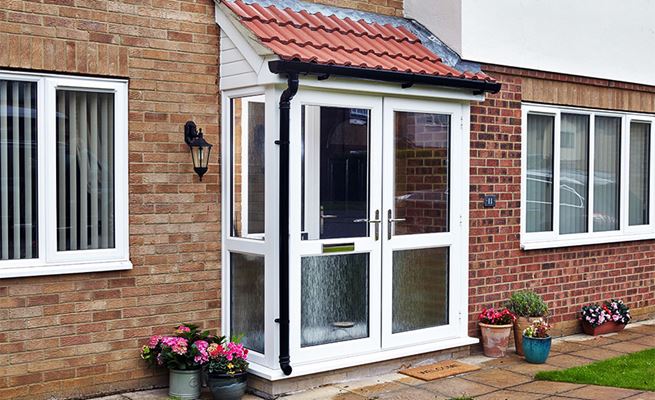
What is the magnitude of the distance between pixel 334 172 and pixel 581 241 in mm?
3799

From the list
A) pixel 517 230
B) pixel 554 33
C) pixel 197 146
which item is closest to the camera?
pixel 197 146

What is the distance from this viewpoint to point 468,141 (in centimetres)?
843

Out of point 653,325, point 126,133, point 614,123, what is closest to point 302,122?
point 126,133

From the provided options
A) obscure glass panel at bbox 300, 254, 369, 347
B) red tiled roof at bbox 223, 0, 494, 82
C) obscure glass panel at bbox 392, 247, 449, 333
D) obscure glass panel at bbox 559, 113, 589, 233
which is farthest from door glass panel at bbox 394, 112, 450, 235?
obscure glass panel at bbox 559, 113, 589, 233

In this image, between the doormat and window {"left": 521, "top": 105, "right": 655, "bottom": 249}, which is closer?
the doormat

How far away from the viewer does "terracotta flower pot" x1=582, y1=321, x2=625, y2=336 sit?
31.8 ft

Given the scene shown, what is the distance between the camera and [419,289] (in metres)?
8.08

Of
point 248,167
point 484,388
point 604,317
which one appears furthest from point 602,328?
point 248,167

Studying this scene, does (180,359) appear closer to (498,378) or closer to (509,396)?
(509,396)

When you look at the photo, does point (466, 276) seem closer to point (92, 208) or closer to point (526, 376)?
point (526, 376)

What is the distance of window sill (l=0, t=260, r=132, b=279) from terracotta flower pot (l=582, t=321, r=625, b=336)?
5.41 m

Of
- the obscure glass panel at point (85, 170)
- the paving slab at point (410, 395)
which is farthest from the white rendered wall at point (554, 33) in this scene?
the obscure glass panel at point (85, 170)

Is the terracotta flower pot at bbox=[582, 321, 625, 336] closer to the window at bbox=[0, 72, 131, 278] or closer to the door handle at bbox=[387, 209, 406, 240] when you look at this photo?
the door handle at bbox=[387, 209, 406, 240]

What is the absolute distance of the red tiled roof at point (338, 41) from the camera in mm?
6930
